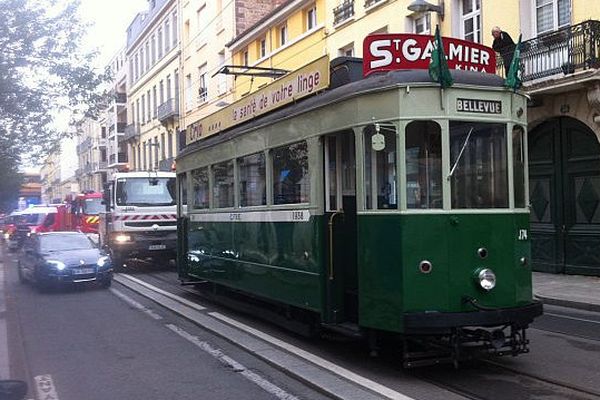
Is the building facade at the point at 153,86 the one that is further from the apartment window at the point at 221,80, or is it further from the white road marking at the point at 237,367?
the white road marking at the point at 237,367

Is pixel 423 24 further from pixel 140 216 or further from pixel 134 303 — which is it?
pixel 134 303

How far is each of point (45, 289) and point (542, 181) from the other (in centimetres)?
1185

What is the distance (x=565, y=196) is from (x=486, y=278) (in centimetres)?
1049

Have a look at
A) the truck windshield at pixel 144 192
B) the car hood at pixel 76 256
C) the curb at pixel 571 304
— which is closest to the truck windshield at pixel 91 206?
the truck windshield at pixel 144 192

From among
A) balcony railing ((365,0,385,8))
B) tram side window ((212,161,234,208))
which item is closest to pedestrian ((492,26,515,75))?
balcony railing ((365,0,385,8))

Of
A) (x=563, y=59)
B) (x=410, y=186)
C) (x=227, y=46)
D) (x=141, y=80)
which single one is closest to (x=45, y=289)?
(x=410, y=186)

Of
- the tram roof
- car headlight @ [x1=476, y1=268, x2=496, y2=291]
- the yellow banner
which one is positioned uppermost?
the yellow banner

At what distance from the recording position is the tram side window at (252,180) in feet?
30.0

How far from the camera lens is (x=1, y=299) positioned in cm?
1416

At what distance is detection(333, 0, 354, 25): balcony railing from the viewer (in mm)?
24344

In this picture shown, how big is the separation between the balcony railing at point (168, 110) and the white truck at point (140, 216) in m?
25.4

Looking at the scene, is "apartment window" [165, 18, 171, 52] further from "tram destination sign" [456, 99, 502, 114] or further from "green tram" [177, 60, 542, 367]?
"tram destination sign" [456, 99, 502, 114]

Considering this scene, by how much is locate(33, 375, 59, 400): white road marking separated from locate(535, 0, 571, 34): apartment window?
13.6m

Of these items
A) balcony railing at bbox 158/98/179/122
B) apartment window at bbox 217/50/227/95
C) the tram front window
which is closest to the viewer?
the tram front window
